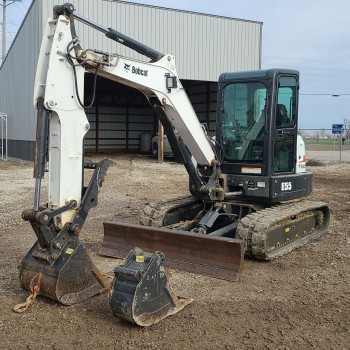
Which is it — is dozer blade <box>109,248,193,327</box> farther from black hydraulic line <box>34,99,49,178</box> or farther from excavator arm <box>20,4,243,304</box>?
black hydraulic line <box>34,99,49,178</box>

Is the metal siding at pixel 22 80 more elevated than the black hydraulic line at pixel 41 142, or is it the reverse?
the metal siding at pixel 22 80

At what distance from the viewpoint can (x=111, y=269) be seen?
6.29 metres

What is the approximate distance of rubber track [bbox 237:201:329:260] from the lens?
21.0ft

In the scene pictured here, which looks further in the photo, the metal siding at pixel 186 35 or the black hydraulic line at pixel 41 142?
the metal siding at pixel 186 35

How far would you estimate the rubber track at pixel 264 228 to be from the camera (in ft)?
21.0

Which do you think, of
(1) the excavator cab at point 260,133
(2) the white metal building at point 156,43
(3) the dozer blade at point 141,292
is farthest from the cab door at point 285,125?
(2) the white metal building at point 156,43

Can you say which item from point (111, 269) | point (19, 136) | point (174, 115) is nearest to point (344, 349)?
point (111, 269)

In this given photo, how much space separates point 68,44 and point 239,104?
10.6 feet

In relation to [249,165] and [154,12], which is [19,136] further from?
[249,165]

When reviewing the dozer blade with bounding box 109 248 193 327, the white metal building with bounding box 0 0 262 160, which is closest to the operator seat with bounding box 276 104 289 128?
the dozer blade with bounding box 109 248 193 327

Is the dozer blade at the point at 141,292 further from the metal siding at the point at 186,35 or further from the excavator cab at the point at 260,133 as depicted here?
the metal siding at the point at 186,35

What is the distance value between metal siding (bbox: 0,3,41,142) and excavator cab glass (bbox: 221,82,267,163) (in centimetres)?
1590

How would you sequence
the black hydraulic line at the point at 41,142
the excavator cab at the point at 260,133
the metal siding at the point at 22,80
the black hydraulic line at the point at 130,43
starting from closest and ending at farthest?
the black hydraulic line at the point at 41,142, the black hydraulic line at the point at 130,43, the excavator cab at the point at 260,133, the metal siding at the point at 22,80

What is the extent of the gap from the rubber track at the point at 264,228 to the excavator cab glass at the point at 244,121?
86cm
